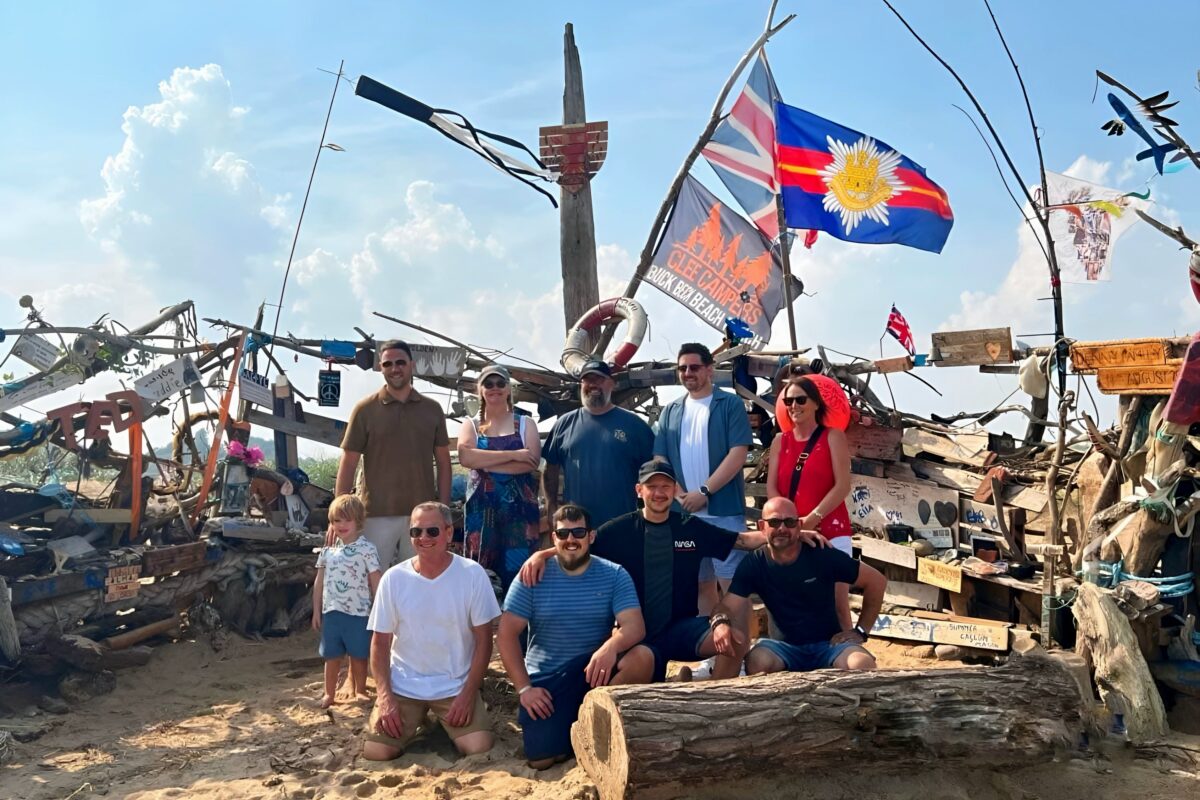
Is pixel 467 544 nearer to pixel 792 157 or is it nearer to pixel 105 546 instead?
pixel 105 546

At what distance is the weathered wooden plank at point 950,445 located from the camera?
25.3 ft

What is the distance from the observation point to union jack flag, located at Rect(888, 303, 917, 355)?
792 cm

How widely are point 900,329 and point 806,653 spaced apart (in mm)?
4263

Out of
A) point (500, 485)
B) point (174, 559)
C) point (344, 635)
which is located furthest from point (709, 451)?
point (174, 559)

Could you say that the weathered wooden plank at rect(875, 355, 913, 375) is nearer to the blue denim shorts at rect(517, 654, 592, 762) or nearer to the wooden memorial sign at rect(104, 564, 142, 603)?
the blue denim shorts at rect(517, 654, 592, 762)

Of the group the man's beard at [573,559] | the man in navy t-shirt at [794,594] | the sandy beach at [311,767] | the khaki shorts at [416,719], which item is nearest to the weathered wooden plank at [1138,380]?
the sandy beach at [311,767]

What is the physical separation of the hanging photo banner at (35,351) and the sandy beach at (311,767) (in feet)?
8.06

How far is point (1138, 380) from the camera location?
600 centimetres

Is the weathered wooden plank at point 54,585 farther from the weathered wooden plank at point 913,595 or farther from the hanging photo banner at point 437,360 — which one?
the weathered wooden plank at point 913,595

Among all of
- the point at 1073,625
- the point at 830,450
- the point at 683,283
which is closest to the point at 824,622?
the point at 830,450

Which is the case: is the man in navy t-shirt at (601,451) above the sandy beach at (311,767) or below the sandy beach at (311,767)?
above

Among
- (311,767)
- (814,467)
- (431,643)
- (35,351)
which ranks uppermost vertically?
(35,351)

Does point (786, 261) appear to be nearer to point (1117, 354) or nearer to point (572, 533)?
point (1117, 354)

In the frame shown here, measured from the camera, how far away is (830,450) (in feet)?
16.4
